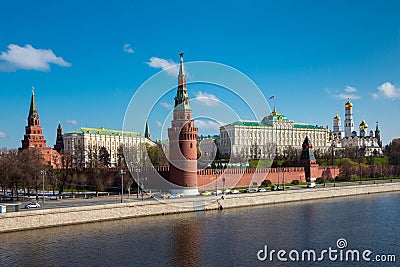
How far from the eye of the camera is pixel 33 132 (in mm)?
72250

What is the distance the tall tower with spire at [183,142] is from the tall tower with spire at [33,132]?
33261 mm

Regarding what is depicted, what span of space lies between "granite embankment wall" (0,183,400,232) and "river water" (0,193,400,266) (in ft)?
2.73

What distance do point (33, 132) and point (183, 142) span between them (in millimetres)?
35428

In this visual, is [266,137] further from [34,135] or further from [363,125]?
[34,135]

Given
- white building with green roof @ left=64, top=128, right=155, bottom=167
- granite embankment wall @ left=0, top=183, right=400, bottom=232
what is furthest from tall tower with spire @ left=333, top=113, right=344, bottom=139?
granite embankment wall @ left=0, top=183, right=400, bottom=232

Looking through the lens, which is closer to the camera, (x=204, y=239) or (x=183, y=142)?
(x=204, y=239)

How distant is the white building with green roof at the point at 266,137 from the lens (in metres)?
98.6

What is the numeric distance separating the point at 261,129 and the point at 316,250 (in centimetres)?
8436

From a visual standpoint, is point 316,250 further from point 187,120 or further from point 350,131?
point 350,131

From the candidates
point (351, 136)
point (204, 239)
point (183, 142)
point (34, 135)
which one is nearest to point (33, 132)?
point (34, 135)

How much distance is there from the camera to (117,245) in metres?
25.8

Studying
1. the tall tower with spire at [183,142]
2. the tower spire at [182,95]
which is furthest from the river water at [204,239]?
the tower spire at [182,95]

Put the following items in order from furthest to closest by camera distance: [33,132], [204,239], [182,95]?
1. [33,132]
2. [182,95]
3. [204,239]

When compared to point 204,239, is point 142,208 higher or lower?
higher
